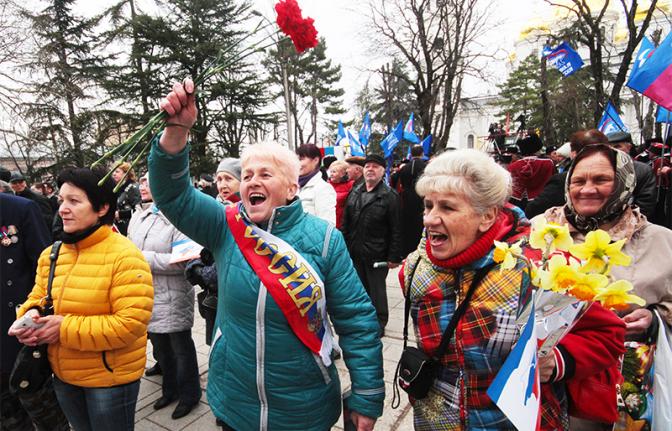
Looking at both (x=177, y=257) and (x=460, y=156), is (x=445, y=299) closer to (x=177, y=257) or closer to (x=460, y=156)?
(x=460, y=156)

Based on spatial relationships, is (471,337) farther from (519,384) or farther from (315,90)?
(315,90)

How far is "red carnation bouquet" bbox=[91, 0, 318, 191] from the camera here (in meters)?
1.44

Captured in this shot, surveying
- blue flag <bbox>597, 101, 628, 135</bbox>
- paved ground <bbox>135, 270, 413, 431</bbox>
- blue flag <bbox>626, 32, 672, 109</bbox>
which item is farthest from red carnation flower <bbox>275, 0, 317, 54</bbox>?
blue flag <bbox>597, 101, 628, 135</bbox>

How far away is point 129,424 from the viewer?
7.28 ft

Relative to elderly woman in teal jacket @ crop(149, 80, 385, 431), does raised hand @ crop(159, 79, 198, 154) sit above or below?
above

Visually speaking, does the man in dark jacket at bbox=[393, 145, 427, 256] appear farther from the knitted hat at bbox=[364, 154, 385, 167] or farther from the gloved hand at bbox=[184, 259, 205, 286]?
the gloved hand at bbox=[184, 259, 205, 286]

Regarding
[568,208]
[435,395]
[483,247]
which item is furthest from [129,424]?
[568,208]

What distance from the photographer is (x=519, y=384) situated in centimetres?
111

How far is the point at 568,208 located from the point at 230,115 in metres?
22.7

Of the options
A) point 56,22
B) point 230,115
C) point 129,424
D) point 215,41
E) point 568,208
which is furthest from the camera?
point 230,115

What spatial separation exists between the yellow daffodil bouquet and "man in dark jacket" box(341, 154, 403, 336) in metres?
3.16

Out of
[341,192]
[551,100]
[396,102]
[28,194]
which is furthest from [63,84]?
[396,102]

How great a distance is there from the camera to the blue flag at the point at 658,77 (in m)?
3.52

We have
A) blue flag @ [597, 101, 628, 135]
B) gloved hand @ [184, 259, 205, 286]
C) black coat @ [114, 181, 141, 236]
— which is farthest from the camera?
blue flag @ [597, 101, 628, 135]
